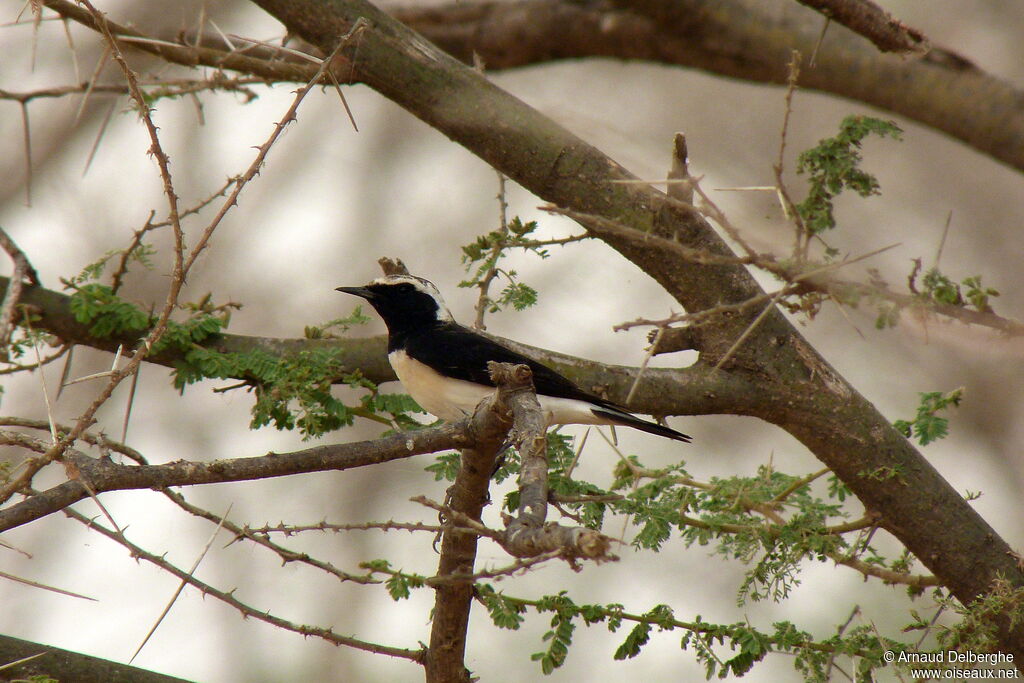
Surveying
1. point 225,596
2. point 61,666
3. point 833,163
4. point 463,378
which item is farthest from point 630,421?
point 61,666

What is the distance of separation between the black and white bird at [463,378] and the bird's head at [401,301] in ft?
0.17

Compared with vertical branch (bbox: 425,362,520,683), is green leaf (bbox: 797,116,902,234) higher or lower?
higher

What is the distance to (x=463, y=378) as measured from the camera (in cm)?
460

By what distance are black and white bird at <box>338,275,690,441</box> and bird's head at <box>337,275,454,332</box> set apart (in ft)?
0.17

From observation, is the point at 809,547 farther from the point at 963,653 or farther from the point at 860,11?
the point at 860,11

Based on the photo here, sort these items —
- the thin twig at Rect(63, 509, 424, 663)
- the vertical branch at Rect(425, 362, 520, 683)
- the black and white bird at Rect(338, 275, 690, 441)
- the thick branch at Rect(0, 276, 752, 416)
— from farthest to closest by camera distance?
the black and white bird at Rect(338, 275, 690, 441)
the thick branch at Rect(0, 276, 752, 416)
the vertical branch at Rect(425, 362, 520, 683)
the thin twig at Rect(63, 509, 424, 663)

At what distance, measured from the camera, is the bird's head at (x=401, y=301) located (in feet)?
17.2

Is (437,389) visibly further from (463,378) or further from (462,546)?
(462,546)

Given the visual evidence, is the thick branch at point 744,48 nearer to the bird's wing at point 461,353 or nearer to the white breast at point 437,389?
the bird's wing at point 461,353

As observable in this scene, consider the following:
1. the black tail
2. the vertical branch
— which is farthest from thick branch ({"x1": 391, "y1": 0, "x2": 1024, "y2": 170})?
the vertical branch

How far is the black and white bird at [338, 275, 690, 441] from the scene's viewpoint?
4117 millimetres

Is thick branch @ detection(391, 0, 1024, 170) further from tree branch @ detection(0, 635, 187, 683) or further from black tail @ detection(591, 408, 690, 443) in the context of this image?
tree branch @ detection(0, 635, 187, 683)

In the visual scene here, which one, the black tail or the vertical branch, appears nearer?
the vertical branch

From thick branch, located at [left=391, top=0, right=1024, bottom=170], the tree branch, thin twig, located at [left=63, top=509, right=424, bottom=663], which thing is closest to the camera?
thin twig, located at [left=63, top=509, right=424, bottom=663]
